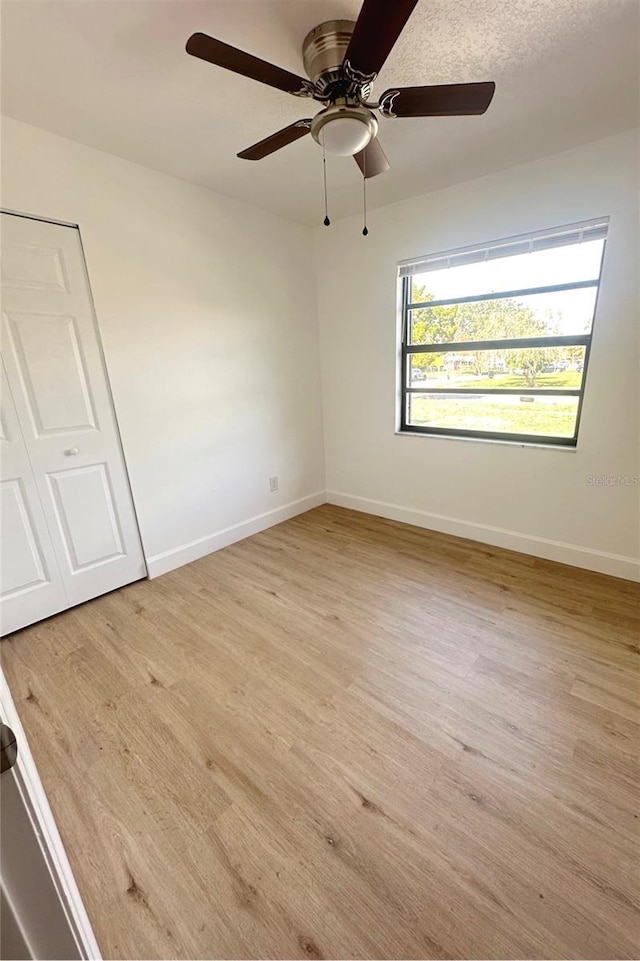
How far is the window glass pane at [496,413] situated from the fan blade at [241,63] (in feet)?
6.85

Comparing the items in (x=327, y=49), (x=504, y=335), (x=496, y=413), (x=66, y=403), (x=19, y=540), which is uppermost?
(x=327, y=49)

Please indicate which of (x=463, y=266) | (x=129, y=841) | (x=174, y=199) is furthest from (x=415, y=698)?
(x=174, y=199)

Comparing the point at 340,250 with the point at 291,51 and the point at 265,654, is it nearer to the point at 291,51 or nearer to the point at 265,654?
the point at 291,51

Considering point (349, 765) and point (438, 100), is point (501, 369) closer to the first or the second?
point (438, 100)

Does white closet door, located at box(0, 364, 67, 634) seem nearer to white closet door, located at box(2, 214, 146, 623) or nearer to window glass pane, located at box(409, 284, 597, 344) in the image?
white closet door, located at box(2, 214, 146, 623)

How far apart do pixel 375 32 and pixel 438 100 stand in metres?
0.41

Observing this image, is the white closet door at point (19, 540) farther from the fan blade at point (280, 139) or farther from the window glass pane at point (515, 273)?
the window glass pane at point (515, 273)

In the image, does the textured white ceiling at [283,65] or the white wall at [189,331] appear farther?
the white wall at [189,331]

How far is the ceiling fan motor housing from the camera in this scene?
1.29m

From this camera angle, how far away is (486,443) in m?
2.73

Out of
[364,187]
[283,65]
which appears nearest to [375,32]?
Result: [283,65]

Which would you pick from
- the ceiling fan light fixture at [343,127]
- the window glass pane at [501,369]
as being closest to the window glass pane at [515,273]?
the window glass pane at [501,369]

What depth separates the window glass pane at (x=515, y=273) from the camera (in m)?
2.21

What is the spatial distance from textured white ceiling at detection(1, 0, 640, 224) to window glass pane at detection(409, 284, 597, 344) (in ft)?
2.50
